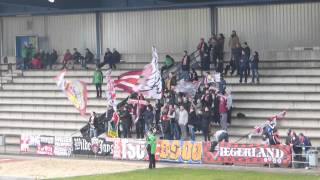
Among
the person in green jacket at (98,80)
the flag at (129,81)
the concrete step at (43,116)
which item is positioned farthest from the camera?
the concrete step at (43,116)

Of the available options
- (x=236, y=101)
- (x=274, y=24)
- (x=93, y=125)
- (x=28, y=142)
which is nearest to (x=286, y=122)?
(x=236, y=101)

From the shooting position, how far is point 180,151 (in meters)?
31.4

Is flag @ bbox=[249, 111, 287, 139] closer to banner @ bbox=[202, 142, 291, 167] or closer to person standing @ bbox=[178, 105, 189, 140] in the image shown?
banner @ bbox=[202, 142, 291, 167]

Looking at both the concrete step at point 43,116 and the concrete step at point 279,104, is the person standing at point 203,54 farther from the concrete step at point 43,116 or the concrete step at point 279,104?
the concrete step at point 43,116

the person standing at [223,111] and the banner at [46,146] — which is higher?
the person standing at [223,111]

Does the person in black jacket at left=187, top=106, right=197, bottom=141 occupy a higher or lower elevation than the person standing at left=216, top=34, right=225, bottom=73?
lower

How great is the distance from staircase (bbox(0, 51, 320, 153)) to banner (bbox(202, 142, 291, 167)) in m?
3.03

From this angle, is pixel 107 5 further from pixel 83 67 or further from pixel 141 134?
pixel 141 134

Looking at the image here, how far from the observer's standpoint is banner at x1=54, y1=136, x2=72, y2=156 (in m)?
34.9

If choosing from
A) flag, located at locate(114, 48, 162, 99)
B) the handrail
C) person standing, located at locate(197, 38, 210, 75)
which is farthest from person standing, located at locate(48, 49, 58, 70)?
flag, located at locate(114, 48, 162, 99)

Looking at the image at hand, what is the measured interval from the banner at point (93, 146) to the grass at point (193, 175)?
3913 mm

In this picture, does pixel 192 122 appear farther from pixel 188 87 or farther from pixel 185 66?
pixel 185 66

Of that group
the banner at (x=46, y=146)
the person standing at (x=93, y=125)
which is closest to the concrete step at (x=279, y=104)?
the person standing at (x=93, y=125)

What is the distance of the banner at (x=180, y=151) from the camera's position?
101ft
